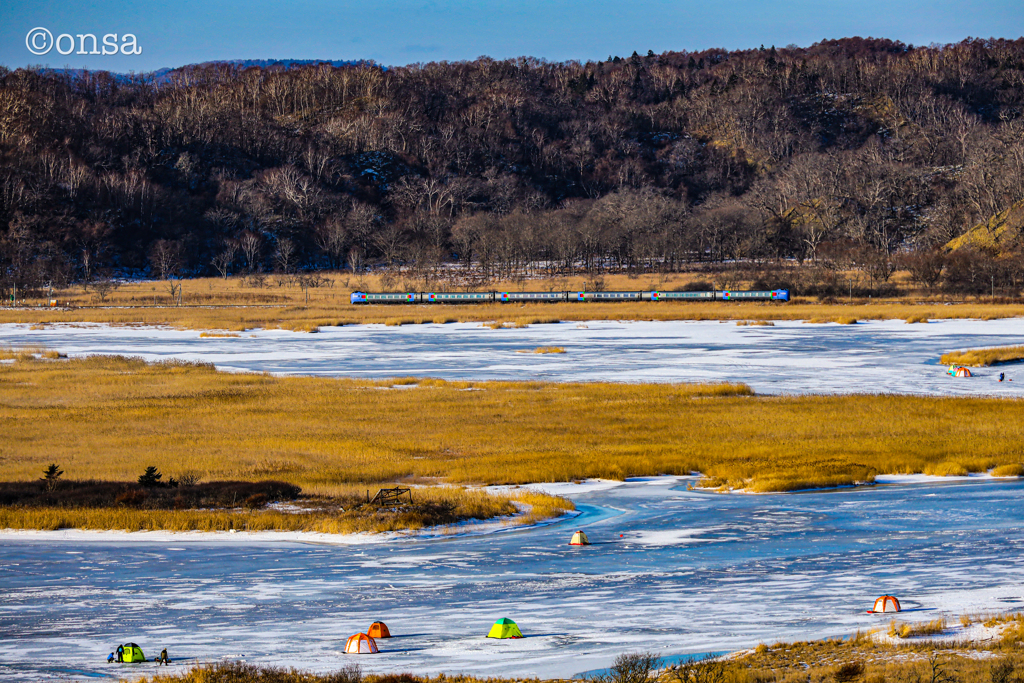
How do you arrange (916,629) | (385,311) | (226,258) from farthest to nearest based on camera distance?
(226,258) < (385,311) < (916,629)

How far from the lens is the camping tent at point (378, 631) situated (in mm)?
12500

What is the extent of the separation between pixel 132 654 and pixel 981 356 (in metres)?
46.4

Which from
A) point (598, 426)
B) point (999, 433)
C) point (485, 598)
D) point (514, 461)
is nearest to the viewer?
point (485, 598)

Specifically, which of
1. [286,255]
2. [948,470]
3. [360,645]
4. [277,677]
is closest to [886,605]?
[360,645]

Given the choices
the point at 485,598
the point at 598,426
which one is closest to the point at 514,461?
the point at 598,426

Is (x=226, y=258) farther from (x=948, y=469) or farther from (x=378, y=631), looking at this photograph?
(x=378, y=631)

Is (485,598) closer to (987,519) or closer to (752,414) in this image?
(987,519)

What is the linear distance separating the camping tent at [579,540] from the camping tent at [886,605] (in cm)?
589

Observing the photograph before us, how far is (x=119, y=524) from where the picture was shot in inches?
779

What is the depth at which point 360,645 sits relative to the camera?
470 inches

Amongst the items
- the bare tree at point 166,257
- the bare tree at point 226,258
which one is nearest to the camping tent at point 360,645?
the bare tree at point 166,257

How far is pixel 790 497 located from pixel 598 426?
1053 cm

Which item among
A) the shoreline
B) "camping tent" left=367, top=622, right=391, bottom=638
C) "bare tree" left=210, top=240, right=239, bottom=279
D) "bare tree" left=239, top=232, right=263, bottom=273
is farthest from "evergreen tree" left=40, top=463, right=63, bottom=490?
"bare tree" left=239, top=232, right=263, bottom=273

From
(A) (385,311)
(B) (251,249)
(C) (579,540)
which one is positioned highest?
(B) (251,249)
